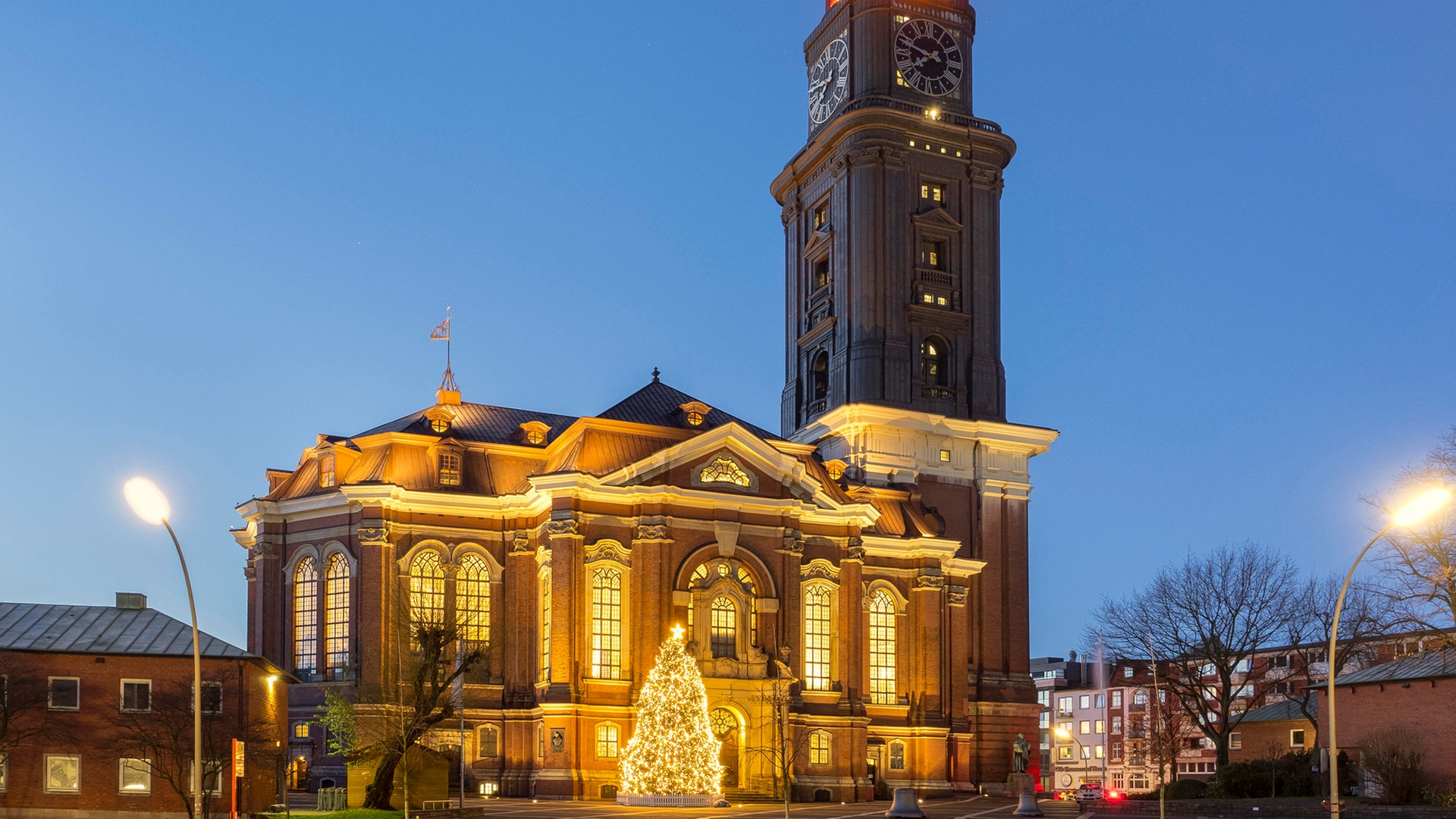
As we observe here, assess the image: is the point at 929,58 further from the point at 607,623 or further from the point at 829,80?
the point at 607,623

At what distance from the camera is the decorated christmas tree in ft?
203

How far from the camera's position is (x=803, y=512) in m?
73.5

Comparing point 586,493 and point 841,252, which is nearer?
point 586,493

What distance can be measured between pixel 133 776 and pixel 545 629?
2437 centimetres

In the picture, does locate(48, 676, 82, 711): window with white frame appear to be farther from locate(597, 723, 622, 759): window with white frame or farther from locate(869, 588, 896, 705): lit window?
locate(869, 588, 896, 705): lit window

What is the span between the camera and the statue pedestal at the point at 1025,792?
58500mm

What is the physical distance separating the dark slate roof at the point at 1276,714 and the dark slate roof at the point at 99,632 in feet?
210

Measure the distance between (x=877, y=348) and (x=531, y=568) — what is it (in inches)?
1030

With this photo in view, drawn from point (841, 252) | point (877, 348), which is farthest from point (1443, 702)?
point (841, 252)

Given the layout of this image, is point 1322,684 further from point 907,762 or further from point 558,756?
point 558,756

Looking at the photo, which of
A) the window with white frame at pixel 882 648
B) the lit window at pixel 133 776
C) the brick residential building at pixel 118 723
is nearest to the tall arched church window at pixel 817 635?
the window with white frame at pixel 882 648

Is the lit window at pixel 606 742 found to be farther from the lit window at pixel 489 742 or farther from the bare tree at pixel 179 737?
the bare tree at pixel 179 737

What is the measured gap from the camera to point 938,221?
302ft

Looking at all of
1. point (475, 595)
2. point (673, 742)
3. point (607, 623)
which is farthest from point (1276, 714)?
point (475, 595)
